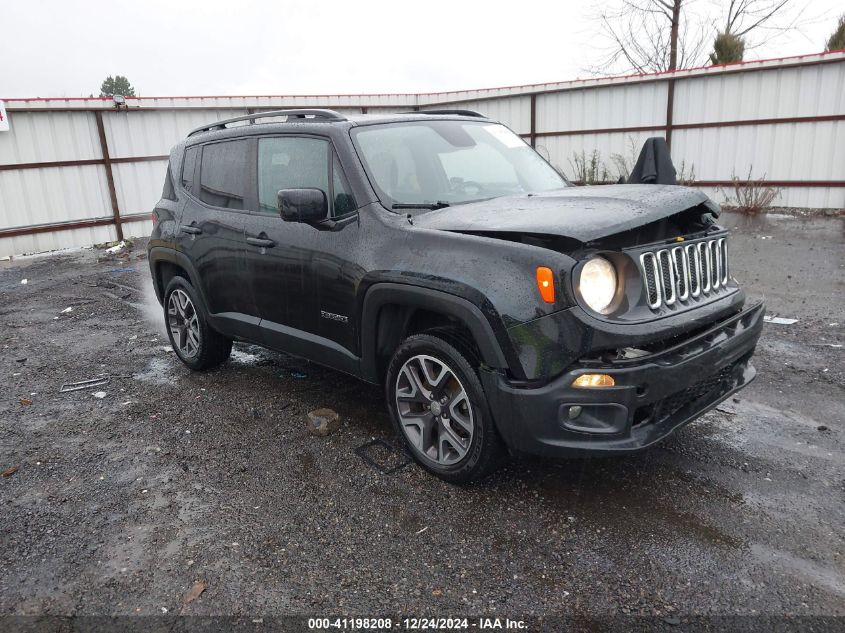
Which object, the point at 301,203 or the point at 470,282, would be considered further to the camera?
the point at 301,203

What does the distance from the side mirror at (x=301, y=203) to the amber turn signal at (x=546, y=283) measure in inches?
56.7

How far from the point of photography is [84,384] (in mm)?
5438

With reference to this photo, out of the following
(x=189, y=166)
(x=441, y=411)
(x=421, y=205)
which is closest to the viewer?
(x=441, y=411)

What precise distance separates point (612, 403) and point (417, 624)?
1.23 metres

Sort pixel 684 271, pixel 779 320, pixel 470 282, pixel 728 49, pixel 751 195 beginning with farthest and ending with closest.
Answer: pixel 728 49, pixel 751 195, pixel 779 320, pixel 684 271, pixel 470 282

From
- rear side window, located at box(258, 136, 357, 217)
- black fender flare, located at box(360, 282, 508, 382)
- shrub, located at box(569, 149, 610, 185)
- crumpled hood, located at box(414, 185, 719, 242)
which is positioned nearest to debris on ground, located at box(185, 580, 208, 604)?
black fender flare, located at box(360, 282, 508, 382)

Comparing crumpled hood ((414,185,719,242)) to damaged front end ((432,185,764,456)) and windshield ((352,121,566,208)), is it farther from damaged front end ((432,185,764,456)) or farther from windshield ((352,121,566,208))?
windshield ((352,121,566,208))

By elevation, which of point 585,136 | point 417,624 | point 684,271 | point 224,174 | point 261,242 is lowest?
point 417,624

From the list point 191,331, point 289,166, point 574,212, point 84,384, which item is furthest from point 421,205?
point 84,384

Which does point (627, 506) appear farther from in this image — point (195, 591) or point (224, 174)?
point (224, 174)

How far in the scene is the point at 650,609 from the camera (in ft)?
8.32

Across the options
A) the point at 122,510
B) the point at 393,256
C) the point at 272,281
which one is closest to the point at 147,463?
the point at 122,510

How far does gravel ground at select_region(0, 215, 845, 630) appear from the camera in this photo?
267cm

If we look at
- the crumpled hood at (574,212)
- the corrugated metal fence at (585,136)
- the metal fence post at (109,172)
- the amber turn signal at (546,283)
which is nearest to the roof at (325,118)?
the crumpled hood at (574,212)
